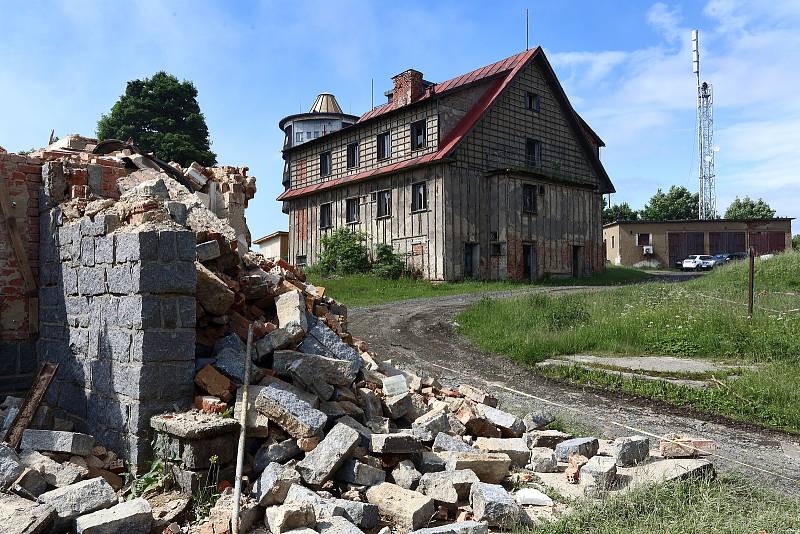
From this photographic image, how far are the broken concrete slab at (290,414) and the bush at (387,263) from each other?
60.1 feet

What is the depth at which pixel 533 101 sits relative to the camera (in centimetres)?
2609

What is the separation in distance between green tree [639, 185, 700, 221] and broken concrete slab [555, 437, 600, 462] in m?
53.6

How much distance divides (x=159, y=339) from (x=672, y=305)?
11647 mm

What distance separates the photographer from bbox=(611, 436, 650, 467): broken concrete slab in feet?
19.4

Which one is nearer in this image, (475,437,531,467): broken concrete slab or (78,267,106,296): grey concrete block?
(78,267,106,296): grey concrete block

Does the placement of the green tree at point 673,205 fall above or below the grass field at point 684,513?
above

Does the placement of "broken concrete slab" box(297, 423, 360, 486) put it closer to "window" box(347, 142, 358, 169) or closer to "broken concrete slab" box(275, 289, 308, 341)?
"broken concrete slab" box(275, 289, 308, 341)

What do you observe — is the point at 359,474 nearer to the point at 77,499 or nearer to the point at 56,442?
the point at 77,499

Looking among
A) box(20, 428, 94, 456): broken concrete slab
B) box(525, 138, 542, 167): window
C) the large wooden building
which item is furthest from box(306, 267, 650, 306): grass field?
box(20, 428, 94, 456): broken concrete slab

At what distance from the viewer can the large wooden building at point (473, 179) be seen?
23.3 meters

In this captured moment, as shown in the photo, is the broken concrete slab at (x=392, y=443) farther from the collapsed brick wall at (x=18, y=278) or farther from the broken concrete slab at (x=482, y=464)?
the collapsed brick wall at (x=18, y=278)

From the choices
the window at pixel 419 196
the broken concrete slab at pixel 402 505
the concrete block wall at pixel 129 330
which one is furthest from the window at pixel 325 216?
the broken concrete slab at pixel 402 505

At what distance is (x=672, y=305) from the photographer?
1352 centimetres

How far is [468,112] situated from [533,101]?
364 cm
